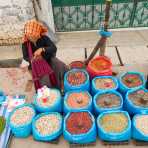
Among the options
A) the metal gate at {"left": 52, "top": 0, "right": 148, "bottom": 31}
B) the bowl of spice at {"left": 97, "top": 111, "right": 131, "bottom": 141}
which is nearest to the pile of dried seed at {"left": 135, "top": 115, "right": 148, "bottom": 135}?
the bowl of spice at {"left": 97, "top": 111, "right": 131, "bottom": 141}

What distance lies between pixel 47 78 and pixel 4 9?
218cm

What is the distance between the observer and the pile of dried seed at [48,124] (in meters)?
3.24

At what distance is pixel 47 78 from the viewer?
3.85 m

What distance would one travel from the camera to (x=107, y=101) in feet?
11.3

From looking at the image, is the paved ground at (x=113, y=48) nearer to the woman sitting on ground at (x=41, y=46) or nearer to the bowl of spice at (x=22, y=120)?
the woman sitting on ground at (x=41, y=46)

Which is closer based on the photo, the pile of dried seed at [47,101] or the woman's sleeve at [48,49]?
the pile of dried seed at [47,101]

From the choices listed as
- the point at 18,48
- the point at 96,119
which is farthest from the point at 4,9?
the point at 96,119

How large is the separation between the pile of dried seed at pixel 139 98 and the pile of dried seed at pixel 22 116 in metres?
1.42

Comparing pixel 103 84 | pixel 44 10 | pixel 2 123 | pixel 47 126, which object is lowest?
pixel 2 123

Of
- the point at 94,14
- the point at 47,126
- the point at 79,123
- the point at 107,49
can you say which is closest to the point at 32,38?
the point at 47,126

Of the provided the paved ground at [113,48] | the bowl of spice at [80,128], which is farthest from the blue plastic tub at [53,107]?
the paved ground at [113,48]

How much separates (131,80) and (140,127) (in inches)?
34.1

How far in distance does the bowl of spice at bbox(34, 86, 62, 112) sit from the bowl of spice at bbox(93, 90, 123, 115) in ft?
1.76

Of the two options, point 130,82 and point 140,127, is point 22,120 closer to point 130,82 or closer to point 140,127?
point 140,127
